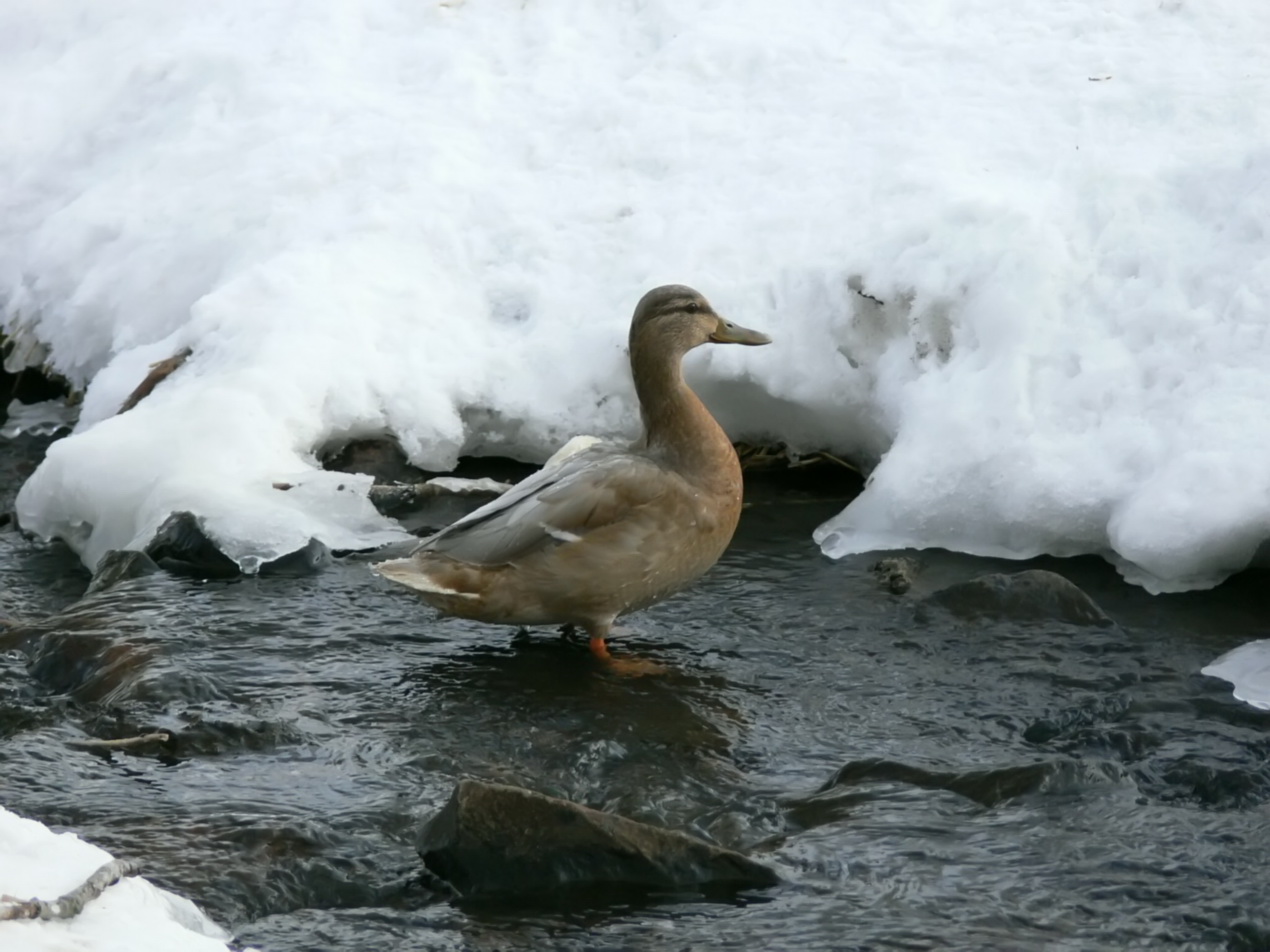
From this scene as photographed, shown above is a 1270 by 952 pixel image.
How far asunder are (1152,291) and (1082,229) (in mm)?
507

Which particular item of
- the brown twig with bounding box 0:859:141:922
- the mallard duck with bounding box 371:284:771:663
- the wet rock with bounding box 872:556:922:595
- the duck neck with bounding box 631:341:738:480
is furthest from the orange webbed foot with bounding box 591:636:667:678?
the brown twig with bounding box 0:859:141:922

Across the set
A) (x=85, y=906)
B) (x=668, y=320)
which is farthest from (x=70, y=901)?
(x=668, y=320)

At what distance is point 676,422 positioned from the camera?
20.0 ft

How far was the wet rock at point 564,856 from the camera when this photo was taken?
4.28 m

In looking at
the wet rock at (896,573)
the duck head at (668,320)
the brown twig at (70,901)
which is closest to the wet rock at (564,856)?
the brown twig at (70,901)

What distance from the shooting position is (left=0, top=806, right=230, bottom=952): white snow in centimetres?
321

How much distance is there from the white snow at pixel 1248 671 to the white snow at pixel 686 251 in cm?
58

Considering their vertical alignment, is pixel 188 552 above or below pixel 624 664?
above

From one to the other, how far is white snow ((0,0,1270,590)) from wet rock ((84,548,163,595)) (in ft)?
0.97

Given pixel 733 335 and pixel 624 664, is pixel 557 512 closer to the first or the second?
pixel 624 664

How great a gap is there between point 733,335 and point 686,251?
171 centimetres

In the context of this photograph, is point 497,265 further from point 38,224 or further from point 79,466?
point 38,224

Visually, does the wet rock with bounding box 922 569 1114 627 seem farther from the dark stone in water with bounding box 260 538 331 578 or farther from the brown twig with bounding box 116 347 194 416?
the brown twig with bounding box 116 347 194 416

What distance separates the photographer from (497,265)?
8.34m
